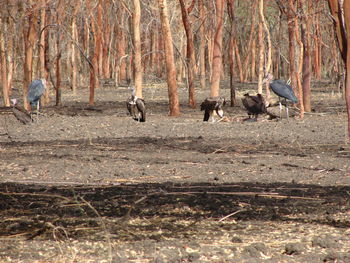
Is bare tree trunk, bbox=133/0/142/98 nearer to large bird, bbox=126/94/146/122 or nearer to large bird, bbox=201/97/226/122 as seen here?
large bird, bbox=126/94/146/122

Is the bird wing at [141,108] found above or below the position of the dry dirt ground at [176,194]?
above

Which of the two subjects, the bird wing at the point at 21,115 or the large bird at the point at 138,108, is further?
the large bird at the point at 138,108

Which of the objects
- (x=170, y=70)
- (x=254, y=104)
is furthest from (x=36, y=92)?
(x=254, y=104)

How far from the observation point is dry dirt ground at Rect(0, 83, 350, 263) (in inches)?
185

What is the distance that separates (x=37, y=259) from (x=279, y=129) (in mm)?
9633

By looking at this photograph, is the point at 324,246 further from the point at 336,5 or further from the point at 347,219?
the point at 336,5

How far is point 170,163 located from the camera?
30.6 feet

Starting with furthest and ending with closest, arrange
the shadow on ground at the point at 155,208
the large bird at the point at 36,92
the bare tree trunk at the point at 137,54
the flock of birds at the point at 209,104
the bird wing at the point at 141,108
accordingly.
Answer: the bare tree trunk at the point at 137,54 → the large bird at the point at 36,92 → the bird wing at the point at 141,108 → the flock of birds at the point at 209,104 → the shadow on ground at the point at 155,208

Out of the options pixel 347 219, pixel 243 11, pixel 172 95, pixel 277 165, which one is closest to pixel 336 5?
pixel 277 165

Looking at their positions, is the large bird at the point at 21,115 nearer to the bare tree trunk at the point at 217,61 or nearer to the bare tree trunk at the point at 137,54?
the bare tree trunk at the point at 137,54

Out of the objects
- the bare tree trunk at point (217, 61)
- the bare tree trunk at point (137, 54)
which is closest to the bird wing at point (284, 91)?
the bare tree trunk at point (217, 61)

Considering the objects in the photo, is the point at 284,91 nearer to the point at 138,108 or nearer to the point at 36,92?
the point at 138,108

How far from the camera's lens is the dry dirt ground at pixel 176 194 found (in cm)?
469

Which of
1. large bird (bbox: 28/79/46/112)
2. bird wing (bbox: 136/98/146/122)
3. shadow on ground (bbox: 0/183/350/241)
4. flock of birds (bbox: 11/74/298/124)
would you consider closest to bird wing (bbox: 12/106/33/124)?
flock of birds (bbox: 11/74/298/124)
